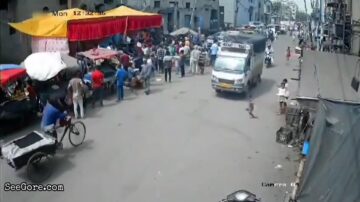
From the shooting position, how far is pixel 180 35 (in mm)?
34250

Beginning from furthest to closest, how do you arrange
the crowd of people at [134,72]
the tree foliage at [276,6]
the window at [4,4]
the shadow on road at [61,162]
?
the tree foliage at [276,6]
the window at [4,4]
the crowd of people at [134,72]
the shadow on road at [61,162]

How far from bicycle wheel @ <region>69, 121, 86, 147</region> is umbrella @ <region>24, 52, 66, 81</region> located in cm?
299

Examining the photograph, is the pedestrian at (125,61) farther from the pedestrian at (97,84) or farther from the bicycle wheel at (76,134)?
the bicycle wheel at (76,134)

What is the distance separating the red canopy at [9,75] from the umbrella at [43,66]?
1.09 metres

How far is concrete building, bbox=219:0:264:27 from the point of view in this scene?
69250 mm

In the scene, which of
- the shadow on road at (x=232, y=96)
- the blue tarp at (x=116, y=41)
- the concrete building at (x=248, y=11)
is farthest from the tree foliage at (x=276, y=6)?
the shadow on road at (x=232, y=96)

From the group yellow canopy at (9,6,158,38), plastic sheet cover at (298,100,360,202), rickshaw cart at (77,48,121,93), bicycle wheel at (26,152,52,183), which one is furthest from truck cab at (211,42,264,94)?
plastic sheet cover at (298,100,360,202)

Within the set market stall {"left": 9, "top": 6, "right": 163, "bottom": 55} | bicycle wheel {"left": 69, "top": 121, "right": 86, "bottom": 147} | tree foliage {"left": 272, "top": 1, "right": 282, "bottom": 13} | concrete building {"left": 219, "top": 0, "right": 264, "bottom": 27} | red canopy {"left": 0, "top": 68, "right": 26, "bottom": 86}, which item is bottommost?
bicycle wheel {"left": 69, "top": 121, "right": 86, "bottom": 147}

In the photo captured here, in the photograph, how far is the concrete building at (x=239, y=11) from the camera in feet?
227

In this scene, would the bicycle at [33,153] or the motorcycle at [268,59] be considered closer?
the bicycle at [33,153]

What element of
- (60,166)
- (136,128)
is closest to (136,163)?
(60,166)

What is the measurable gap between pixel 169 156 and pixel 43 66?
5.88 m

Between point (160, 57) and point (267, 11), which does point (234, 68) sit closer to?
point (160, 57)

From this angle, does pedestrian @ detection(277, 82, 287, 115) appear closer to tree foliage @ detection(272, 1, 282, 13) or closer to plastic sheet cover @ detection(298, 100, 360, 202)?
plastic sheet cover @ detection(298, 100, 360, 202)
